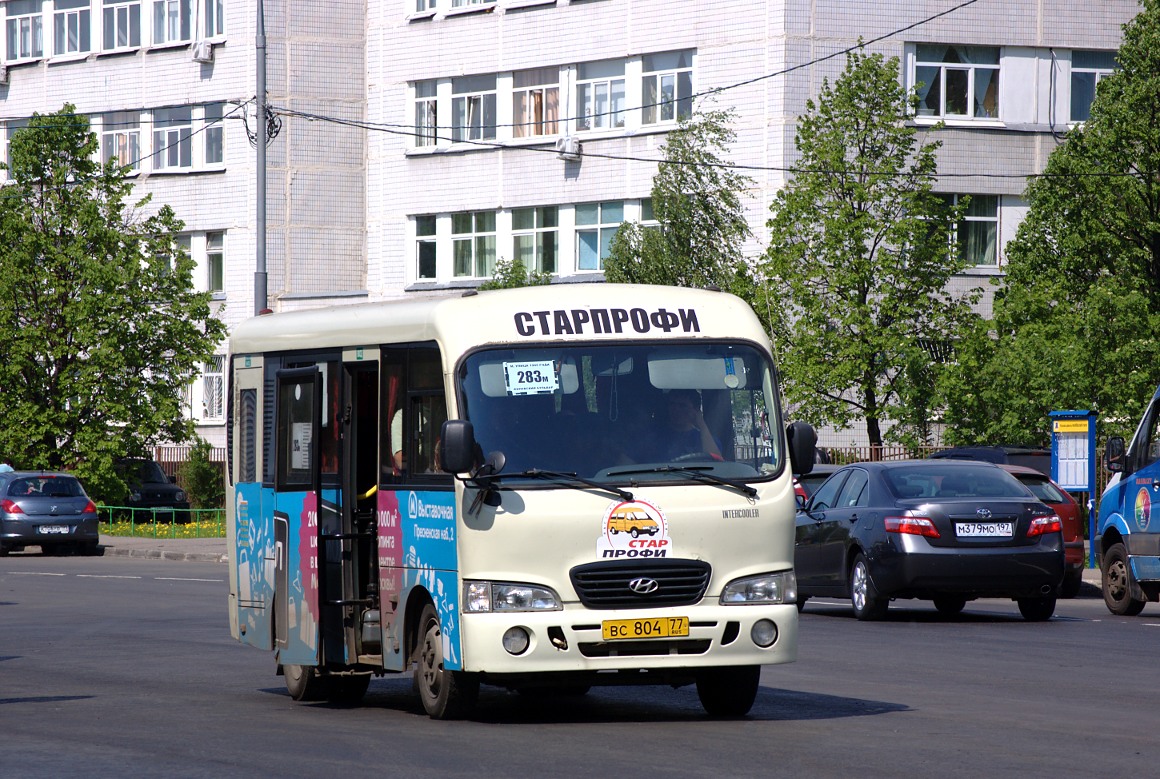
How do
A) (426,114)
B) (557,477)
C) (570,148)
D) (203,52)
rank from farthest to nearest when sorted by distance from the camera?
(203,52) → (426,114) → (570,148) → (557,477)

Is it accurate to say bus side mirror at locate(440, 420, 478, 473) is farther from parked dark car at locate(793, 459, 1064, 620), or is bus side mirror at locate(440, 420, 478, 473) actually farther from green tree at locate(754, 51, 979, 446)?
green tree at locate(754, 51, 979, 446)

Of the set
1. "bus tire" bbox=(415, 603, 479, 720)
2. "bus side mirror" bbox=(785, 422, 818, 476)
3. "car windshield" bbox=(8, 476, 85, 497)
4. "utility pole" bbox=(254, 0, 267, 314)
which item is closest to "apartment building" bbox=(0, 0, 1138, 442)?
"utility pole" bbox=(254, 0, 267, 314)

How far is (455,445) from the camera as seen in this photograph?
35.6ft

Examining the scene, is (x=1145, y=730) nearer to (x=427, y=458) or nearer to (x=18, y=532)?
(x=427, y=458)

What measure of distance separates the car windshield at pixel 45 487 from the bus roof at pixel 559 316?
26569 mm

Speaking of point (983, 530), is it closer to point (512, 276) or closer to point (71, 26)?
point (512, 276)

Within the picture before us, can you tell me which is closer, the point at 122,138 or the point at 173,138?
the point at 173,138

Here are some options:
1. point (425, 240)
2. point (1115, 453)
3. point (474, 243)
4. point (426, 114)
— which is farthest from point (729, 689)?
point (426, 114)

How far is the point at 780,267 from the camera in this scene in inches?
1574

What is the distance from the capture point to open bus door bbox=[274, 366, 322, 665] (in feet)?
40.9

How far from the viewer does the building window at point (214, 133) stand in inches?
2172

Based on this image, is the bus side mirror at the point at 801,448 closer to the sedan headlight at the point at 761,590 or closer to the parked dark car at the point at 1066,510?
the sedan headlight at the point at 761,590

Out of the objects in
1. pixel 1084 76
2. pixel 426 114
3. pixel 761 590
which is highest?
pixel 1084 76

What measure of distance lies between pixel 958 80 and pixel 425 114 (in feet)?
44.9
